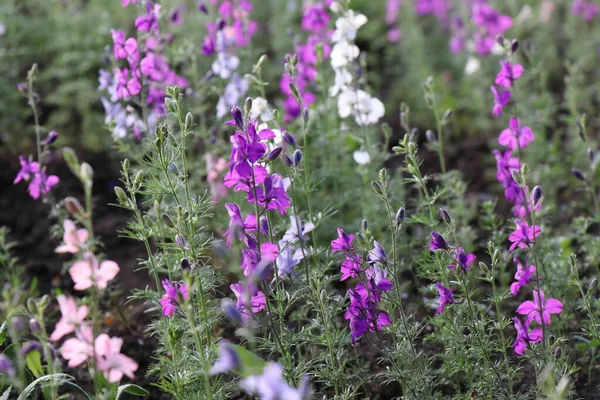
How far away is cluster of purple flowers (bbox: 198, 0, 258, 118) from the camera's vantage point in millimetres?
4066

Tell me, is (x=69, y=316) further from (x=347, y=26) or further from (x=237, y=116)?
(x=347, y=26)

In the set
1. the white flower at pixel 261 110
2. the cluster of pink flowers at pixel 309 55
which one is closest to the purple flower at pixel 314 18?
the cluster of pink flowers at pixel 309 55

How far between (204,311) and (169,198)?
1.52 metres

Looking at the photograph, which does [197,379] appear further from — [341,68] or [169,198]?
[341,68]

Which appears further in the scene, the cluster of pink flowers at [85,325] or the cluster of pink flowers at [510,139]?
the cluster of pink flowers at [510,139]

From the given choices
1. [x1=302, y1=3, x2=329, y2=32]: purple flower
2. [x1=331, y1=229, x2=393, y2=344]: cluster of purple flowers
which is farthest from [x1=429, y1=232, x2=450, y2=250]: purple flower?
[x1=302, y1=3, x2=329, y2=32]: purple flower

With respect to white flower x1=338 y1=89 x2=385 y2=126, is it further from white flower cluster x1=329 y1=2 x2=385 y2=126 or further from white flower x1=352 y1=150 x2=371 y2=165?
white flower x1=352 y1=150 x2=371 y2=165

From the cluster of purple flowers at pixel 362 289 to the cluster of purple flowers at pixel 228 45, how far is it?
1.75 meters

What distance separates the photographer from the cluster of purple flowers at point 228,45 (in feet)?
13.3

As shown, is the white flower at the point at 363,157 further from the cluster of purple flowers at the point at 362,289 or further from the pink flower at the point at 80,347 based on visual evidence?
the pink flower at the point at 80,347

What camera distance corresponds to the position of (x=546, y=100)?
4.84 meters

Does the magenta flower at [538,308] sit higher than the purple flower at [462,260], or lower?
lower

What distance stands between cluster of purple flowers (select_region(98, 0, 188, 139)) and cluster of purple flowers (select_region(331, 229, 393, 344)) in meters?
1.27

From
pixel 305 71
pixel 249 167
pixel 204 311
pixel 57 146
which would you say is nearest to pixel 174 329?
pixel 204 311
